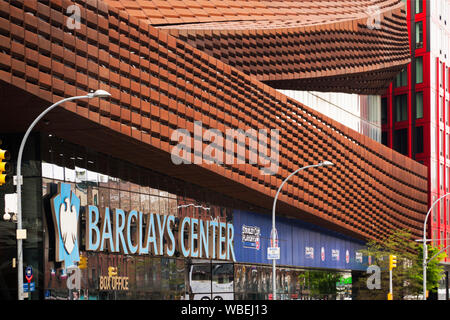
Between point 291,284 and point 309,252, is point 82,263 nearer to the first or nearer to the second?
point 291,284

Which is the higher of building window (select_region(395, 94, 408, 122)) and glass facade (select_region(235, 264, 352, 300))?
building window (select_region(395, 94, 408, 122))

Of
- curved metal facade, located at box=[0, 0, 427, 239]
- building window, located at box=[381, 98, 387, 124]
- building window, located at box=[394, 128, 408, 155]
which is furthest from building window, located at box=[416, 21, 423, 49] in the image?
curved metal facade, located at box=[0, 0, 427, 239]

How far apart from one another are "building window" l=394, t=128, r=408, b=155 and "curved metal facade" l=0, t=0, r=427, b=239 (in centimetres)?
2405

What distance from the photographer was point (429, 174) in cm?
9550

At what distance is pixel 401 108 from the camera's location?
3989 inches

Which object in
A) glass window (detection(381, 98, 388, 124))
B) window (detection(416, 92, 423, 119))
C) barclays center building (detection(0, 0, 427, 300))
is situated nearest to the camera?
barclays center building (detection(0, 0, 427, 300))

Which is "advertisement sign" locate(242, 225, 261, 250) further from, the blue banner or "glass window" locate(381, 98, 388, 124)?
"glass window" locate(381, 98, 388, 124)

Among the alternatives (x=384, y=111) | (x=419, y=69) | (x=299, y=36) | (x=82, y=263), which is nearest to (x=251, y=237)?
(x=299, y=36)

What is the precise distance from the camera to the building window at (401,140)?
3930 inches

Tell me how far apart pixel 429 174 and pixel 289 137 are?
1555 inches

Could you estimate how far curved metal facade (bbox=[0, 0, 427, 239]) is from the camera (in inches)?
1339

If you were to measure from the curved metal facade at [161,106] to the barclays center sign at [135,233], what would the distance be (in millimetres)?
2912

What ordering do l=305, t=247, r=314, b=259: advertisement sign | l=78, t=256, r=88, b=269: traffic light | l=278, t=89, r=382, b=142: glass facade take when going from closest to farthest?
l=78, t=256, r=88, b=269: traffic light
l=305, t=247, r=314, b=259: advertisement sign
l=278, t=89, r=382, b=142: glass facade

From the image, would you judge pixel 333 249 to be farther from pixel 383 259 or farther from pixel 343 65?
pixel 343 65
